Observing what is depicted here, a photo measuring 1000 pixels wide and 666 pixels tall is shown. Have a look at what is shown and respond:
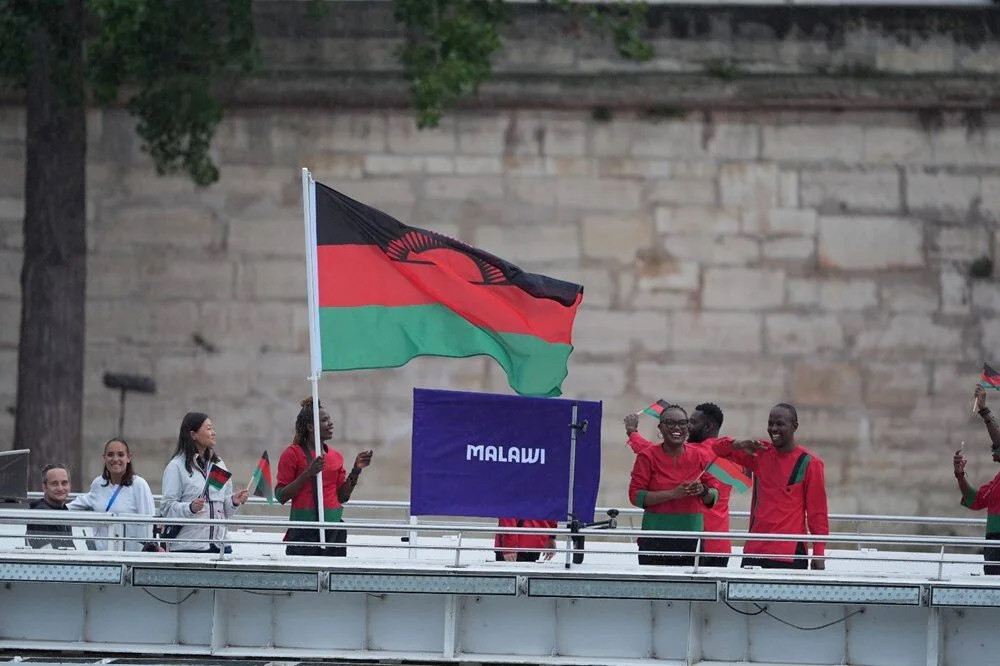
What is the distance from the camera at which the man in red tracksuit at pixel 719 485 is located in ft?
33.2

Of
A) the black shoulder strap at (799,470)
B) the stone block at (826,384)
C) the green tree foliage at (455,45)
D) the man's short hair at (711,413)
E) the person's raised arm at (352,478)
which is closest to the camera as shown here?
the black shoulder strap at (799,470)

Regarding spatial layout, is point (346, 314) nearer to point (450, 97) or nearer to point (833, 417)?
point (450, 97)

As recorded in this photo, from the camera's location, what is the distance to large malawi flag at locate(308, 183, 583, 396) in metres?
9.76

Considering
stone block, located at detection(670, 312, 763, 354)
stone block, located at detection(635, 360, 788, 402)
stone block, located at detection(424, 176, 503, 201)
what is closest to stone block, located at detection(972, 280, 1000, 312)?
stone block, located at detection(635, 360, 788, 402)

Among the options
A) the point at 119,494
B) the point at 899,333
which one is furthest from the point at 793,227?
the point at 119,494

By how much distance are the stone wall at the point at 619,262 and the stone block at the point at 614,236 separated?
3 cm

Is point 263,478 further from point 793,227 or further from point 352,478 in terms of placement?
point 793,227

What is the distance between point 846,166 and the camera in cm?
1630

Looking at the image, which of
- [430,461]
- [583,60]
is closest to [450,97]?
[583,60]

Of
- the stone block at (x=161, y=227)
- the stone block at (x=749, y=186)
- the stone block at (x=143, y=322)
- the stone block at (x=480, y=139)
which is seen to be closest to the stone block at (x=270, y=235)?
the stone block at (x=161, y=227)

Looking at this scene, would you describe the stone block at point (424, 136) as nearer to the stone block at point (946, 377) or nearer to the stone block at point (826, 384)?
the stone block at point (826, 384)

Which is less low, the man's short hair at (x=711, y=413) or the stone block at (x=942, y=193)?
the stone block at (x=942, y=193)

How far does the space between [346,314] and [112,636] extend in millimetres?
2323

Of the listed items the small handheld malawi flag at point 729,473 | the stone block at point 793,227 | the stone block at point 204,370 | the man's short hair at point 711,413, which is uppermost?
the stone block at point 793,227
